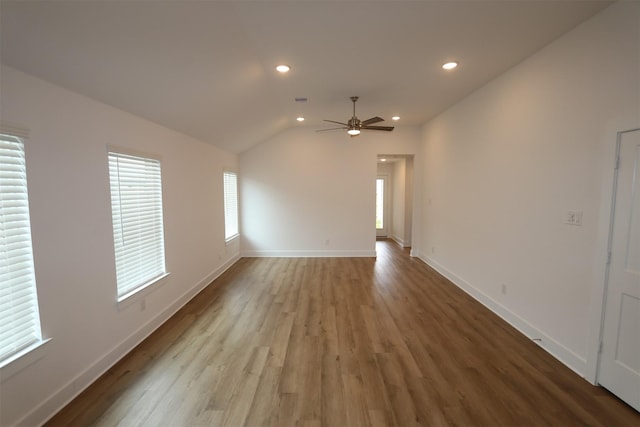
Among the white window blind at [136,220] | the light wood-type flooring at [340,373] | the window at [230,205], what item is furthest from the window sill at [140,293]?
the window at [230,205]

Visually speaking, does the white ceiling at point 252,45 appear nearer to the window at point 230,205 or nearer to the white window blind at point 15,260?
the white window blind at point 15,260

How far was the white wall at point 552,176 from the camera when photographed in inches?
84.0

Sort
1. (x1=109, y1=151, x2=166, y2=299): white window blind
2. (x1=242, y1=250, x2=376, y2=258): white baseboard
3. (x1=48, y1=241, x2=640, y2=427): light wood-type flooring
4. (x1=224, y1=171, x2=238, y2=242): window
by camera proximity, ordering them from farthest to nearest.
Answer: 1. (x1=242, y1=250, x2=376, y2=258): white baseboard
2. (x1=224, y1=171, x2=238, y2=242): window
3. (x1=109, y1=151, x2=166, y2=299): white window blind
4. (x1=48, y1=241, x2=640, y2=427): light wood-type flooring

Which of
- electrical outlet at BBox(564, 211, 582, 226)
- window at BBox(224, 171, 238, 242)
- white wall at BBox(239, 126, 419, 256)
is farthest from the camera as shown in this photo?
white wall at BBox(239, 126, 419, 256)

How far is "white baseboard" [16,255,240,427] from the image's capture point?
180 cm

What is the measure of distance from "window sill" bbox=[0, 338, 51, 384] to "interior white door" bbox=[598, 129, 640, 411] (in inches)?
162

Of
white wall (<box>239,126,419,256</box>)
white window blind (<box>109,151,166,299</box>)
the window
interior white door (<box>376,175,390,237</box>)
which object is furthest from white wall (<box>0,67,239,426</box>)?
interior white door (<box>376,175,390,237</box>)

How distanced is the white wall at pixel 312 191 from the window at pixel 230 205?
0.73 ft

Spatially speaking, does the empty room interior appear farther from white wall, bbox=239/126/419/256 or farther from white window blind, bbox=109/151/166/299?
white wall, bbox=239/126/419/256

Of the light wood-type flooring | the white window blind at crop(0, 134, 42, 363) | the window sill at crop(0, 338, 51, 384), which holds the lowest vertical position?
the light wood-type flooring

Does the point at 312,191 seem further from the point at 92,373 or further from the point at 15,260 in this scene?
the point at 15,260

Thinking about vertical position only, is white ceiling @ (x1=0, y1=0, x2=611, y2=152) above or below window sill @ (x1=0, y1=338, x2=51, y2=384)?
above

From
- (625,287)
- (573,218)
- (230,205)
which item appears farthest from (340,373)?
(230,205)

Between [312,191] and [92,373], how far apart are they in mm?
4784
